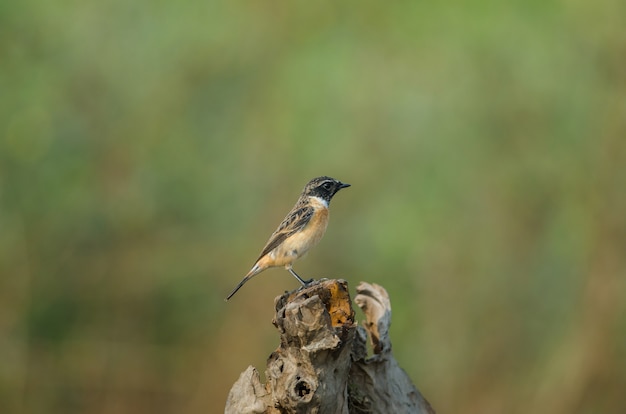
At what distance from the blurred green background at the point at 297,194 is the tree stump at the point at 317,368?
5040 millimetres

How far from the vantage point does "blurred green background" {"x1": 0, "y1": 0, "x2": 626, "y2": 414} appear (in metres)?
11.5

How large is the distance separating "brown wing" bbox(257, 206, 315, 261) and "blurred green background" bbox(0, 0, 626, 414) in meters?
4.01

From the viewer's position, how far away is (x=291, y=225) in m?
6.96

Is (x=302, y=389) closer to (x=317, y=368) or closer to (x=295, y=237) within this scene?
(x=317, y=368)

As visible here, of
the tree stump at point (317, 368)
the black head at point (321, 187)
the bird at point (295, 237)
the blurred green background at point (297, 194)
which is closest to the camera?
the tree stump at point (317, 368)

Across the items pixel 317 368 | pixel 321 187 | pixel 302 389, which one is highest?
pixel 321 187

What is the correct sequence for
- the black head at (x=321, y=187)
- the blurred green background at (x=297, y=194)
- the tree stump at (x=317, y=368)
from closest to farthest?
the tree stump at (x=317, y=368)
the black head at (x=321, y=187)
the blurred green background at (x=297, y=194)

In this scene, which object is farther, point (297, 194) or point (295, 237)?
point (297, 194)

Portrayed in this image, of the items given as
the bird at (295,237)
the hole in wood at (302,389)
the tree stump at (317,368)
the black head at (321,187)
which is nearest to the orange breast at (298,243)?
the bird at (295,237)

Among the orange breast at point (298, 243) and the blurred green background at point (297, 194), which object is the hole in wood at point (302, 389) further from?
the blurred green background at point (297, 194)

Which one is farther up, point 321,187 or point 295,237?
point 321,187

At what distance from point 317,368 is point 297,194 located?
21.0 ft

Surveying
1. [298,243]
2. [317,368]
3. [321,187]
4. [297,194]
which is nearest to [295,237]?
[298,243]

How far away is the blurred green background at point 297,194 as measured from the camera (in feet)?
37.6
